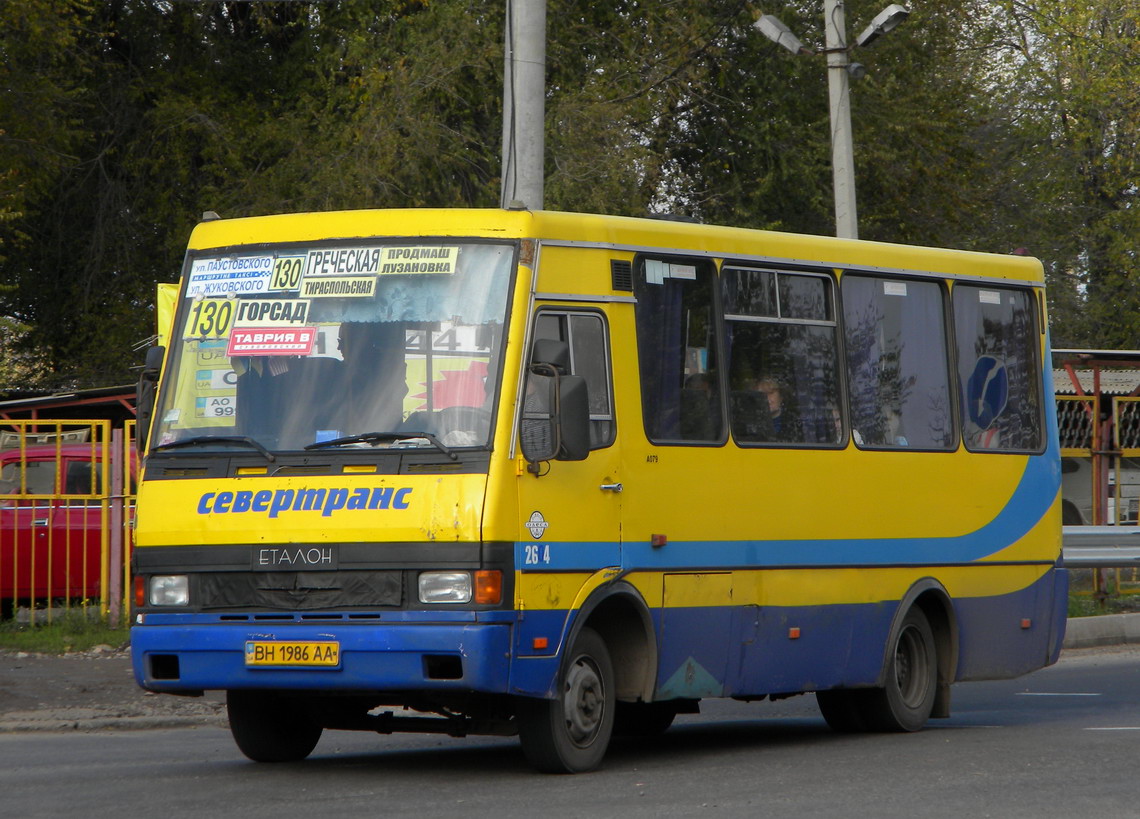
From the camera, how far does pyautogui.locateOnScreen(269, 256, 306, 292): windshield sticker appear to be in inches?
350

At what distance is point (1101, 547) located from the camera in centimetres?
1836

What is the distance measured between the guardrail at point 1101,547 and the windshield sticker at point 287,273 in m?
11.1

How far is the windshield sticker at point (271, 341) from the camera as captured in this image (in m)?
8.70

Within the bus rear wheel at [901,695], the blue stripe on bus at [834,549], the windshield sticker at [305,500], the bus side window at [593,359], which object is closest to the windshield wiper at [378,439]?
the windshield sticker at [305,500]

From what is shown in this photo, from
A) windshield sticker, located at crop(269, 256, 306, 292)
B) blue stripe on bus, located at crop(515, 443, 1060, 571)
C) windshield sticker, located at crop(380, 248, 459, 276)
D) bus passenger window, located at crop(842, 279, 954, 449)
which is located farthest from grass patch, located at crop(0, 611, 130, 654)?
windshield sticker, located at crop(380, 248, 459, 276)

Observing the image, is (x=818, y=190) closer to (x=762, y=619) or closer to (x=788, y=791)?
(x=762, y=619)

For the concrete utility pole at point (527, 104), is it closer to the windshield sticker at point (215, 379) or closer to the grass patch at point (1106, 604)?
the windshield sticker at point (215, 379)

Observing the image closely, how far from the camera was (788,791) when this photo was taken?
26.8ft

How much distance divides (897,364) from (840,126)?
306 inches

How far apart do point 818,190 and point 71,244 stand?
12.0 metres

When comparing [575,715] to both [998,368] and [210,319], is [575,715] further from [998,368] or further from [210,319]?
[998,368]

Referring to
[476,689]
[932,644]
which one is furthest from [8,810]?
[932,644]

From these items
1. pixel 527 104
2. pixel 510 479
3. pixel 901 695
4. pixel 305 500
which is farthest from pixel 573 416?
pixel 527 104

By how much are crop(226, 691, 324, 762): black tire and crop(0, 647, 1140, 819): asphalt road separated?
0.55 ft
